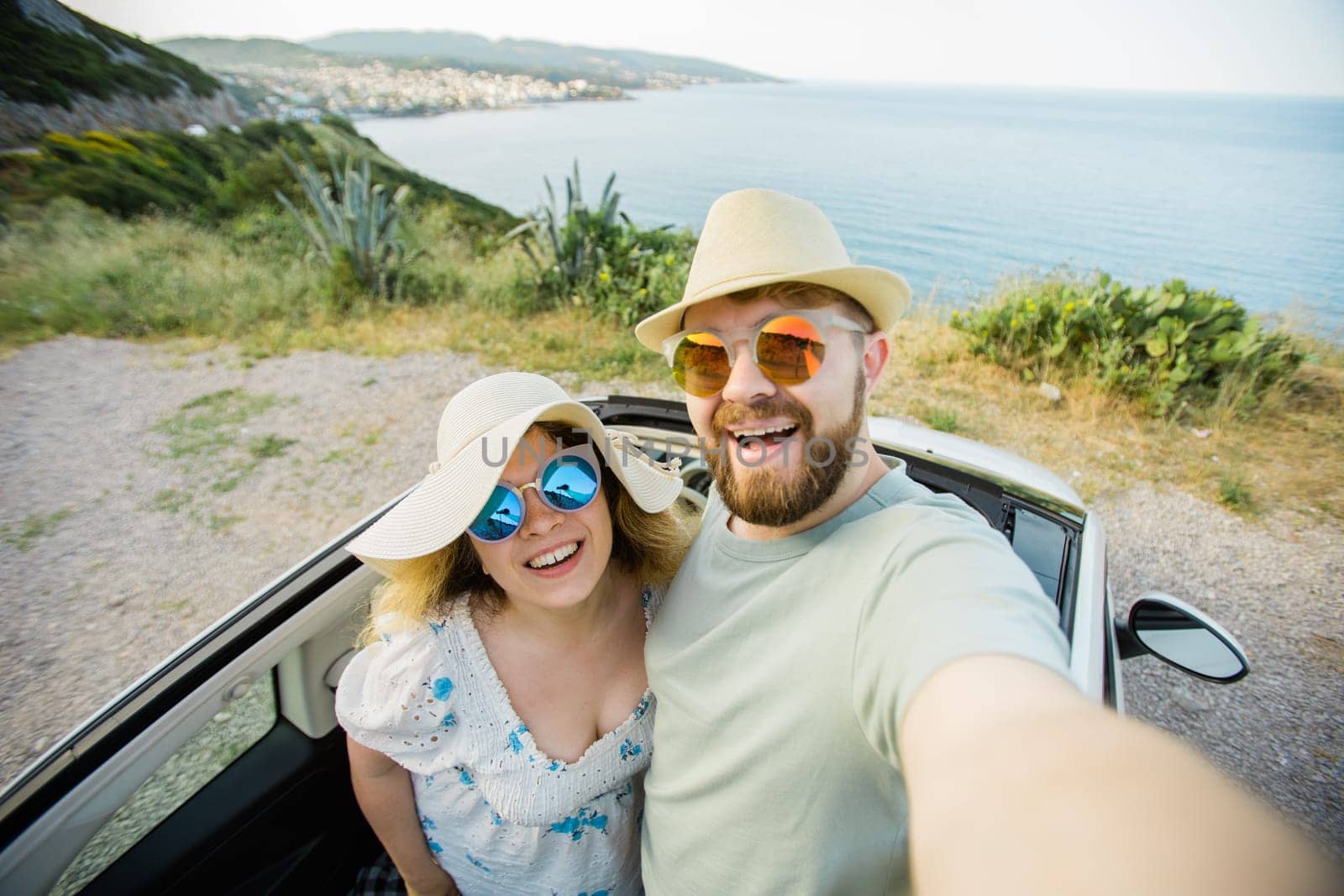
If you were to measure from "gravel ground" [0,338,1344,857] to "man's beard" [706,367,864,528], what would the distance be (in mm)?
2912

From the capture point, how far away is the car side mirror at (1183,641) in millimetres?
1723

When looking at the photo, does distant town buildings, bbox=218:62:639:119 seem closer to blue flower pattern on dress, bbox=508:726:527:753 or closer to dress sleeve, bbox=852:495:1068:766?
blue flower pattern on dress, bbox=508:726:527:753

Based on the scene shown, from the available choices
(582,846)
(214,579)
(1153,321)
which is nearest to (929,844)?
(582,846)

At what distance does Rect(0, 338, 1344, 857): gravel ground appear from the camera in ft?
9.53

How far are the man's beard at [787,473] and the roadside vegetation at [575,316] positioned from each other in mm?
4486

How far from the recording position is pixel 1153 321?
5.84 meters

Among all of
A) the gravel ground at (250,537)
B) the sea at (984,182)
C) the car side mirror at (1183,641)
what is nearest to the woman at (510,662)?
the car side mirror at (1183,641)

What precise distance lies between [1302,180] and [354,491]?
24457 millimetres

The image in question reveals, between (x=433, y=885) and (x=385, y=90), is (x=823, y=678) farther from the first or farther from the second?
(x=385, y=90)

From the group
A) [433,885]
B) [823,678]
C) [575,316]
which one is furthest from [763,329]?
[575,316]

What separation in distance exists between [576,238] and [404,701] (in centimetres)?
790

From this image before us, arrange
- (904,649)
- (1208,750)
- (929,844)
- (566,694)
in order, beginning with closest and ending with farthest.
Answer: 1. (929,844)
2. (904,649)
3. (566,694)
4. (1208,750)

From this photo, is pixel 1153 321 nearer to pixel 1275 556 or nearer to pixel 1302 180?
pixel 1275 556

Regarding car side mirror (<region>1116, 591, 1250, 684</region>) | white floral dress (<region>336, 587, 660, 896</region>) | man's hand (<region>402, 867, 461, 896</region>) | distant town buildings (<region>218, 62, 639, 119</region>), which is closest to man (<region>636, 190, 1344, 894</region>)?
white floral dress (<region>336, 587, 660, 896</region>)
